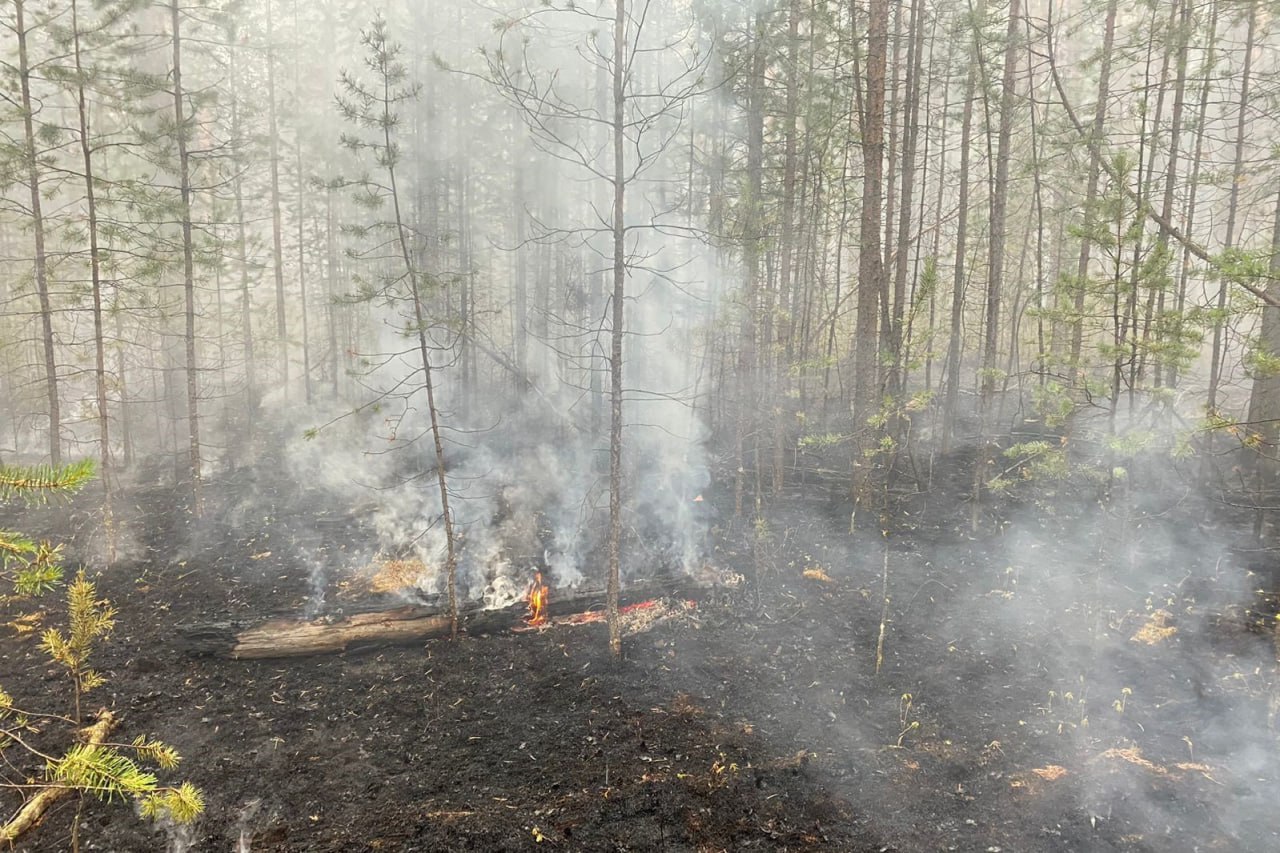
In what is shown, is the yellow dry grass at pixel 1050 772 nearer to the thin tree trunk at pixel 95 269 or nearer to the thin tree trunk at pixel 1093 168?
the thin tree trunk at pixel 1093 168

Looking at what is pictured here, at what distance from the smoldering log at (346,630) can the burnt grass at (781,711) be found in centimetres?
19

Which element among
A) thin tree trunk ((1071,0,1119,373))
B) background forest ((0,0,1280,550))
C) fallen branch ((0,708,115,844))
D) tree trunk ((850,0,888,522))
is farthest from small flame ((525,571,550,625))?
thin tree trunk ((1071,0,1119,373))

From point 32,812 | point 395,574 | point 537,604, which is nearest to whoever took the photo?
point 32,812

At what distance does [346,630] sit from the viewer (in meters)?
8.70

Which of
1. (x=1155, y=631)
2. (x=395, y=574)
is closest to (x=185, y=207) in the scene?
(x=395, y=574)

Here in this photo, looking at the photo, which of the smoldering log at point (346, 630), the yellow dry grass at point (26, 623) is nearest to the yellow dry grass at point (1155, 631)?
the smoldering log at point (346, 630)

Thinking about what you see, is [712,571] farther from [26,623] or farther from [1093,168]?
[26,623]

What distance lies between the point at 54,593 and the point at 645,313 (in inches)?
547

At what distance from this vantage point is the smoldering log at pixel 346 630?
8.48 m

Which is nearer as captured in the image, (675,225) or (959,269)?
(675,225)

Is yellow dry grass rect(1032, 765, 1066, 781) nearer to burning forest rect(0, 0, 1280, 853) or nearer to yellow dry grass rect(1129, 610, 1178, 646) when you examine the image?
burning forest rect(0, 0, 1280, 853)

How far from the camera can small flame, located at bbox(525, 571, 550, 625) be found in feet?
30.4

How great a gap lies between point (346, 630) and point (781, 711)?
6097mm

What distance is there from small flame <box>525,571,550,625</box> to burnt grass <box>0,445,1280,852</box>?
0.98 feet
